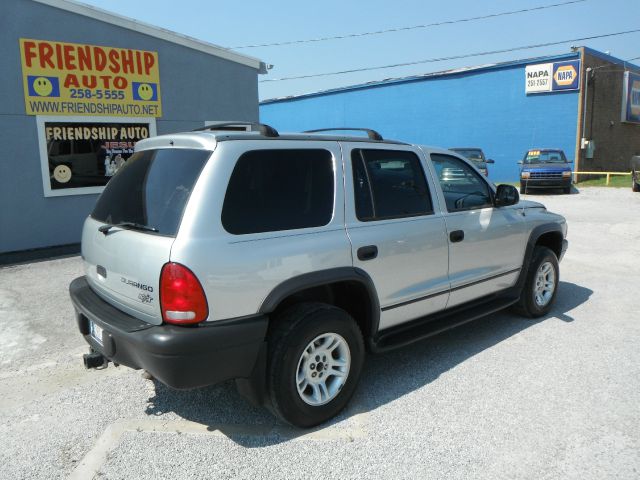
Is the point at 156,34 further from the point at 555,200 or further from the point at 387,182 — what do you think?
the point at 555,200

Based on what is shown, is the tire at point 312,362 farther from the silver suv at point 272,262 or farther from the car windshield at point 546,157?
the car windshield at point 546,157

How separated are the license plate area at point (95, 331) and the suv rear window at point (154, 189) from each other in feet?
2.20

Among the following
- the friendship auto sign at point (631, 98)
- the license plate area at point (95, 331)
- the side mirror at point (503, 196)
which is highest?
the friendship auto sign at point (631, 98)

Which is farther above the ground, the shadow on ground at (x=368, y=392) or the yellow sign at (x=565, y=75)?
the yellow sign at (x=565, y=75)

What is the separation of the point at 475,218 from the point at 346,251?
5.17 ft

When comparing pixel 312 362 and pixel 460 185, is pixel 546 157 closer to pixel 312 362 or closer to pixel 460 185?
pixel 460 185

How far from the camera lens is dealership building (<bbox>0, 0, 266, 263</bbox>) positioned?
8.10m

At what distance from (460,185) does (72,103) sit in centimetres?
682

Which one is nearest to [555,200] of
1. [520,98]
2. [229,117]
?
[520,98]

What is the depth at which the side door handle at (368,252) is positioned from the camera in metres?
3.44

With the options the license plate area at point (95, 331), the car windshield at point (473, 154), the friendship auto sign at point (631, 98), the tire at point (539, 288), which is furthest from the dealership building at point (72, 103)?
the friendship auto sign at point (631, 98)

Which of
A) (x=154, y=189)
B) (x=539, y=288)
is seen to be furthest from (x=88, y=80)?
(x=539, y=288)

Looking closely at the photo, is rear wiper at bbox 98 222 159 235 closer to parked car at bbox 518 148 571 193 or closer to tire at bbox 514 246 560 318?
tire at bbox 514 246 560 318

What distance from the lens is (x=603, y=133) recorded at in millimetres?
26062
